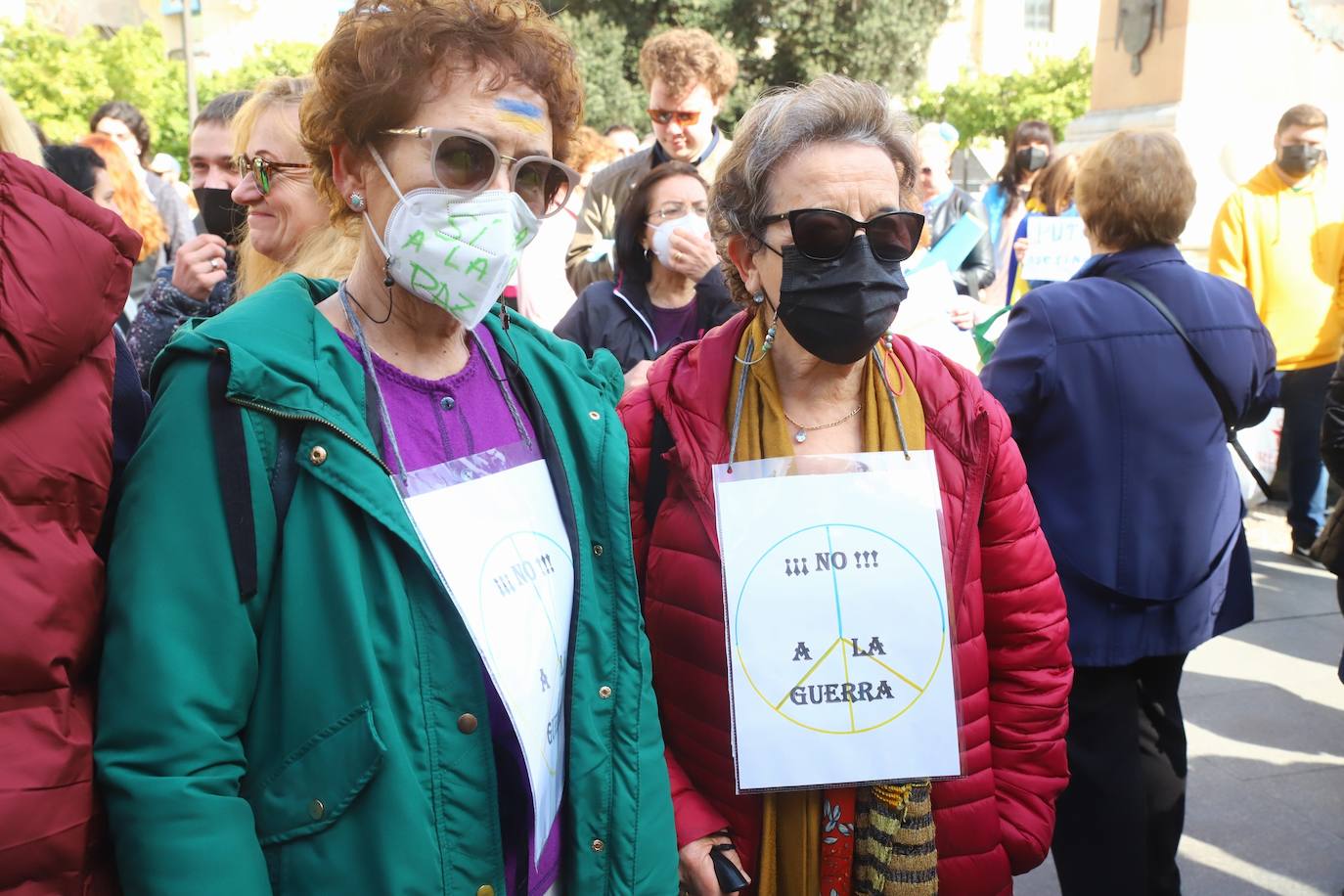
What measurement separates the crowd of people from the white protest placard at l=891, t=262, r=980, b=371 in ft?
2.69

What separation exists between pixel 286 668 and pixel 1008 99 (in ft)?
141

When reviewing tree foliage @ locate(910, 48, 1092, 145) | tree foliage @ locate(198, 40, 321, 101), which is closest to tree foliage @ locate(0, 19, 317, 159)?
tree foliage @ locate(198, 40, 321, 101)

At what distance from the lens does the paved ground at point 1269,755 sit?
3.67 m

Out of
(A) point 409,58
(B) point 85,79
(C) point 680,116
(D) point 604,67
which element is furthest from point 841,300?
(B) point 85,79

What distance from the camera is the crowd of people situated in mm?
1335

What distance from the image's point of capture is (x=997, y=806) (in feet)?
7.19

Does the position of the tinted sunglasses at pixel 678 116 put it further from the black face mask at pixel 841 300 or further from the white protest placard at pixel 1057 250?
the white protest placard at pixel 1057 250

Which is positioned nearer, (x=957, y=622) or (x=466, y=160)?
(x=466, y=160)

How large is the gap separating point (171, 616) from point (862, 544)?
117 cm

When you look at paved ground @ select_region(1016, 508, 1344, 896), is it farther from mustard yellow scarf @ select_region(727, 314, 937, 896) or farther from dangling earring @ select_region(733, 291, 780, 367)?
dangling earring @ select_region(733, 291, 780, 367)

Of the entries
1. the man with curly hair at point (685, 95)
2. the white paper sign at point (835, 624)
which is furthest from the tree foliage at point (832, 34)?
the white paper sign at point (835, 624)

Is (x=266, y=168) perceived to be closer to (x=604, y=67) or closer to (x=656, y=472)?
(x=656, y=472)

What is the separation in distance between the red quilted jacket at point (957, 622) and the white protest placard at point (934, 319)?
68.3 inches

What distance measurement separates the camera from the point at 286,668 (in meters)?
1.44
